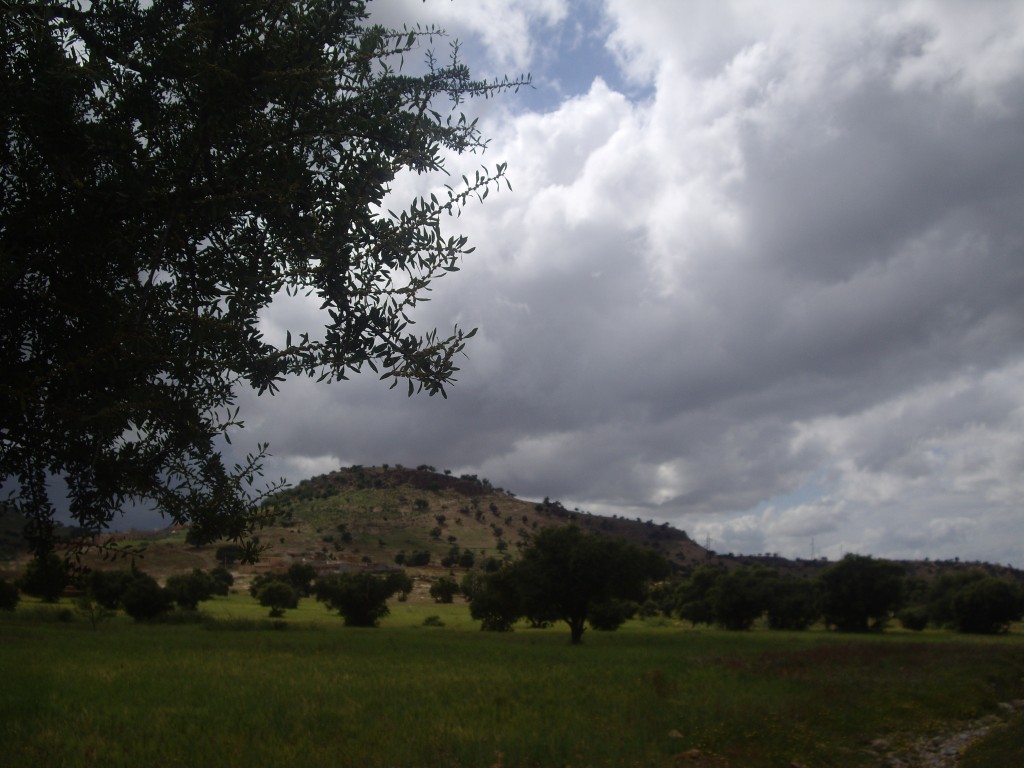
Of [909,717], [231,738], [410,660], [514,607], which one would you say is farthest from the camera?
[514,607]

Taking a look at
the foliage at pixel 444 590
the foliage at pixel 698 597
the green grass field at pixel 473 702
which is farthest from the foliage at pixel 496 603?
the foliage at pixel 444 590


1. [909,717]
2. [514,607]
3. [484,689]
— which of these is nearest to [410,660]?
[484,689]

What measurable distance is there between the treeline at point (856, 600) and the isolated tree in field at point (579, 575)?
24.3 meters

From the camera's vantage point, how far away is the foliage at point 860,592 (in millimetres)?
72312

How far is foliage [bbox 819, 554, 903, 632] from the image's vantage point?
237 feet

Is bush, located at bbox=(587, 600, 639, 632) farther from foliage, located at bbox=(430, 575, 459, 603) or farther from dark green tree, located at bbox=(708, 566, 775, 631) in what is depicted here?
foliage, located at bbox=(430, 575, 459, 603)

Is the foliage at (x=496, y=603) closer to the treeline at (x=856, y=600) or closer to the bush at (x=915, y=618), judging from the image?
the treeline at (x=856, y=600)

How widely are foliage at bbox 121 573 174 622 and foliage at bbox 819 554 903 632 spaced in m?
62.8

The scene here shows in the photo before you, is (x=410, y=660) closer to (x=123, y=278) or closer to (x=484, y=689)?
(x=484, y=689)

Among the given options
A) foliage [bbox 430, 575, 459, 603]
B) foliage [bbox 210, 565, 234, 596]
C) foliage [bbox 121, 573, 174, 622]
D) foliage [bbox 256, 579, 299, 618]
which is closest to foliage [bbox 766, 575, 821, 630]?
foliage [bbox 430, 575, 459, 603]

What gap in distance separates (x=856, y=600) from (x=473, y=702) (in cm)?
6315

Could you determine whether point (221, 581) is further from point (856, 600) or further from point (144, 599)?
point (856, 600)

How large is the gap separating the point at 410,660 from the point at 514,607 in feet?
90.0

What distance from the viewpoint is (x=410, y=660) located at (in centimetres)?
3409
